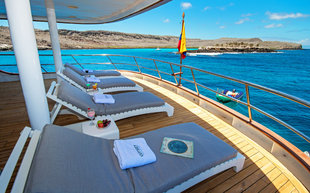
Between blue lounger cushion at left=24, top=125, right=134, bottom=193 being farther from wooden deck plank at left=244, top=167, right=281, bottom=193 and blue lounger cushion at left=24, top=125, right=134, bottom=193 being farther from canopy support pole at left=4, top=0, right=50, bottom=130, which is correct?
wooden deck plank at left=244, top=167, right=281, bottom=193

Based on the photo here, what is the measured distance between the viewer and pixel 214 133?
90.6 inches

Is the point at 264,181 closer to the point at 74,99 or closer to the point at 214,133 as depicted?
the point at 214,133

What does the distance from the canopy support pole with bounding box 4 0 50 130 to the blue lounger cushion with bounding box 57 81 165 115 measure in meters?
0.33

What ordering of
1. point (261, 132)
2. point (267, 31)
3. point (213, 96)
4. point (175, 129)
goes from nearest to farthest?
point (175, 129)
point (261, 132)
point (213, 96)
point (267, 31)

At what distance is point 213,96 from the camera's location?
1287 centimetres

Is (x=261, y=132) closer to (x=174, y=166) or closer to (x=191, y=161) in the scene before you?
(x=191, y=161)

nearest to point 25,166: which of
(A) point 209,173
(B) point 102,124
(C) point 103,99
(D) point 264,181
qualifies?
(B) point 102,124

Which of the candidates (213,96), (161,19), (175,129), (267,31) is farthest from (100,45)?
(267,31)

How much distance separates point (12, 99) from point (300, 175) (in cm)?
515

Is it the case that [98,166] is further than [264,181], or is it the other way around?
[264,181]

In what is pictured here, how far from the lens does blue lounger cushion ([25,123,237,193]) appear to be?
0.89m

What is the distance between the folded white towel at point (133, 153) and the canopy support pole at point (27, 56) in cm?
119

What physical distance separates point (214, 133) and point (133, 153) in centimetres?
154

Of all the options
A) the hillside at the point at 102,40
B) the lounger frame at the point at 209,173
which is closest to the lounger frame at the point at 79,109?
the lounger frame at the point at 209,173
